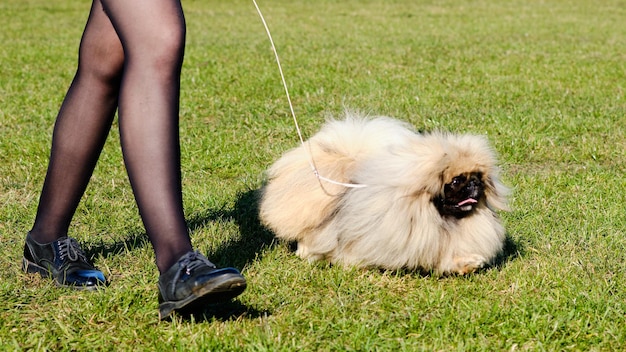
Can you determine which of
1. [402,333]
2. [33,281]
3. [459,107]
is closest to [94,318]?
[33,281]

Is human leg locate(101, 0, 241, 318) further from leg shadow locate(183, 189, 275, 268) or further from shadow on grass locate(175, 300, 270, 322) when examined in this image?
leg shadow locate(183, 189, 275, 268)

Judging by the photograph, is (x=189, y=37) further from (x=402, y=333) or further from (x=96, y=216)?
(x=402, y=333)

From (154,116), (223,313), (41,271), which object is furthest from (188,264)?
(41,271)

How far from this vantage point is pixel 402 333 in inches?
107

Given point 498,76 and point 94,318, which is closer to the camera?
point 94,318

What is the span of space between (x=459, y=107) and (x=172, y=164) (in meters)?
4.59

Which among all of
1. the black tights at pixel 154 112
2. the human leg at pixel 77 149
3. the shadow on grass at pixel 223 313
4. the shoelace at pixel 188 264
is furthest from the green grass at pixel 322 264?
the black tights at pixel 154 112

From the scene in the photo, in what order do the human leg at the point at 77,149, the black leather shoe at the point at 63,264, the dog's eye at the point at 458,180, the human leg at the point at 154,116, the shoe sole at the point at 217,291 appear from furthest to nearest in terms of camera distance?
1. the dog's eye at the point at 458,180
2. the black leather shoe at the point at 63,264
3. the human leg at the point at 77,149
4. the human leg at the point at 154,116
5. the shoe sole at the point at 217,291

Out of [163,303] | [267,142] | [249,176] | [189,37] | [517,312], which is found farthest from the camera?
[189,37]

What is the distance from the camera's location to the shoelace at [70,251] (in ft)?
10.1

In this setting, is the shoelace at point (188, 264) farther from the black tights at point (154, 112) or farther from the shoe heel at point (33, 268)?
the shoe heel at point (33, 268)

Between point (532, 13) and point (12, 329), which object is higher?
point (12, 329)

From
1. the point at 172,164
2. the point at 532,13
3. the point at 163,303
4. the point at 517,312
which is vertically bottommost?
the point at 532,13

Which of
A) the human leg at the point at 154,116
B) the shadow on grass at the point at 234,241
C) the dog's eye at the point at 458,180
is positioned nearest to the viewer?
the human leg at the point at 154,116
